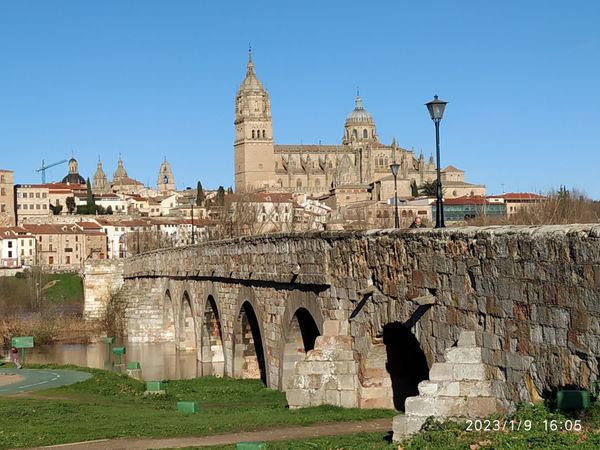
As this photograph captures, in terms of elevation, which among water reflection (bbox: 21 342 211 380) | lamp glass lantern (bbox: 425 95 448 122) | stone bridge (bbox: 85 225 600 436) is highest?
lamp glass lantern (bbox: 425 95 448 122)

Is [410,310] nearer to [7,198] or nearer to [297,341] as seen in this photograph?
[297,341]

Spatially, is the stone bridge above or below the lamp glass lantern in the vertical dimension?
below

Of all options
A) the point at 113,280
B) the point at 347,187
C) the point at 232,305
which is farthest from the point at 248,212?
the point at 347,187

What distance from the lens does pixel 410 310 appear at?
1510 centimetres

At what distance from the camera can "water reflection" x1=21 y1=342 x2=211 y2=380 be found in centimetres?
3747

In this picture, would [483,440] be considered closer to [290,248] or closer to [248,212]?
[290,248]

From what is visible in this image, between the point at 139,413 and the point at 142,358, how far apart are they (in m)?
24.3

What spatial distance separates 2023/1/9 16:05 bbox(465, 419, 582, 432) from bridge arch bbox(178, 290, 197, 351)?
3063 cm

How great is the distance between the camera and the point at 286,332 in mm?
23219

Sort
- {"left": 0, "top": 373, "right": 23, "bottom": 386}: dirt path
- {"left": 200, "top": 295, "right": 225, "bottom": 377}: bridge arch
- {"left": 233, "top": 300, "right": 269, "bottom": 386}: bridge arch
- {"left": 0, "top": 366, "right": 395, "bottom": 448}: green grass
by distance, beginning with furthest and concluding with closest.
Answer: {"left": 200, "top": 295, "right": 225, "bottom": 377}: bridge arch
{"left": 233, "top": 300, "right": 269, "bottom": 386}: bridge arch
{"left": 0, "top": 373, "right": 23, "bottom": 386}: dirt path
{"left": 0, "top": 366, "right": 395, "bottom": 448}: green grass

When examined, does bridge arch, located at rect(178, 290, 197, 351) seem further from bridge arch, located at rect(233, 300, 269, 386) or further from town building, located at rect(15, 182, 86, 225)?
town building, located at rect(15, 182, 86, 225)

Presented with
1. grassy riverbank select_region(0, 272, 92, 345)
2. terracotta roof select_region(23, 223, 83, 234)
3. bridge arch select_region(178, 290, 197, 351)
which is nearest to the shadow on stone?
bridge arch select_region(178, 290, 197, 351)

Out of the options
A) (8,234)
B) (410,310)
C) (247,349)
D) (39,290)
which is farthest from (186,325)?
(8,234)

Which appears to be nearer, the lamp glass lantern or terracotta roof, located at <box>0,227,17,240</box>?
the lamp glass lantern
